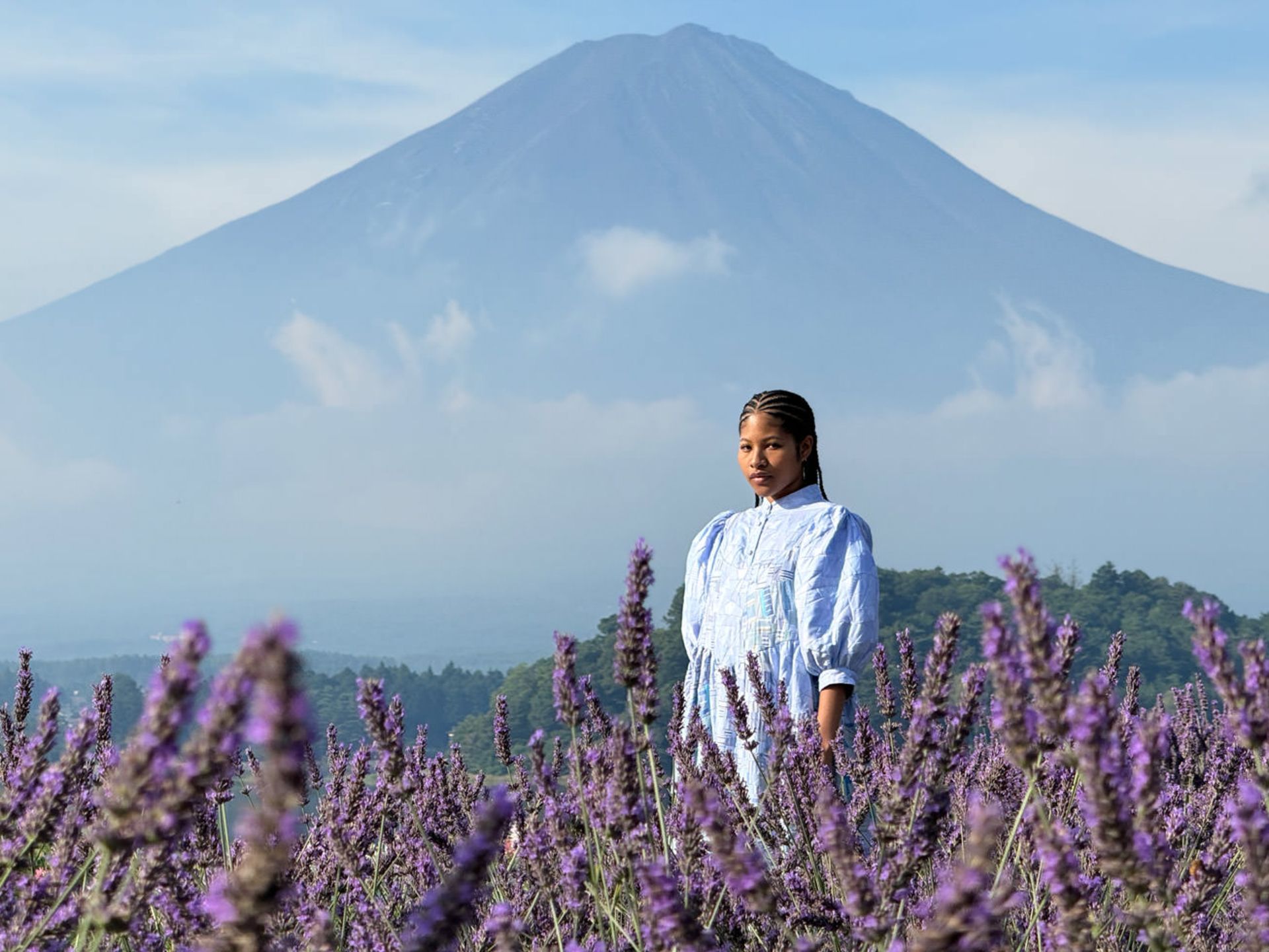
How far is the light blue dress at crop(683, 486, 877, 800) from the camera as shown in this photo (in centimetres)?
404

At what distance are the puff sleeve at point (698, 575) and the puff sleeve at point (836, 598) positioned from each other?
48 cm

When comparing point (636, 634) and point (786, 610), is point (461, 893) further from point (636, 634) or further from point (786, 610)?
point (786, 610)

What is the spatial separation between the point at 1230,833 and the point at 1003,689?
0.54 meters

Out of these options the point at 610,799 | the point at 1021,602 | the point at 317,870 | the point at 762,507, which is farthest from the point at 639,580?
the point at 762,507

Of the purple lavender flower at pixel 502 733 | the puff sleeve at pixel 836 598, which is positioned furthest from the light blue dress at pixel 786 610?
the purple lavender flower at pixel 502 733

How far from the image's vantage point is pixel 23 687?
3.27 meters

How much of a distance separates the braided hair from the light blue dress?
2.8 inches

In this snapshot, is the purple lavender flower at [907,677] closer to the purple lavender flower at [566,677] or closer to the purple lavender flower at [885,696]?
the purple lavender flower at [885,696]

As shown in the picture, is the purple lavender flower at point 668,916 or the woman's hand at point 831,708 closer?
the purple lavender flower at point 668,916

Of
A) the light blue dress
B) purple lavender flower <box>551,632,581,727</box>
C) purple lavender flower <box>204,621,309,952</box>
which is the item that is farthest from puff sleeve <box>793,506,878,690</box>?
purple lavender flower <box>204,621,309,952</box>

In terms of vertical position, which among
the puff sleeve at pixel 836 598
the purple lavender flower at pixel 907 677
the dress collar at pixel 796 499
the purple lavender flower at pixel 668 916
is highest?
the dress collar at pixel 796 499

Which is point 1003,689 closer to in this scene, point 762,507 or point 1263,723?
point 1263,723

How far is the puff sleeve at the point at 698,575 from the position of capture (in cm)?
464

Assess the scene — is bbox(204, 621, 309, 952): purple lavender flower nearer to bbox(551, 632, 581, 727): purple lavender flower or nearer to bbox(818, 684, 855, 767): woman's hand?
bbox(551, 632, 581, 727): purple lavender flower
